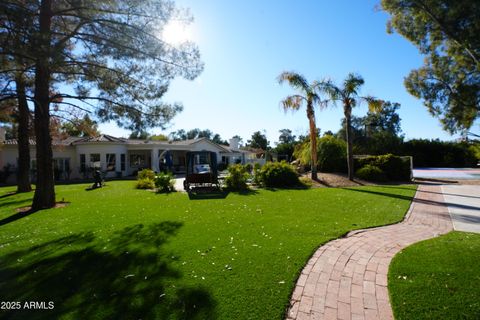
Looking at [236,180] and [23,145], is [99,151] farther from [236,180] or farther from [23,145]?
[236,180]

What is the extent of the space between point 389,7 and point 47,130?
12891mm

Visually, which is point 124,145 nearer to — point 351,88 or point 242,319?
point 351,88

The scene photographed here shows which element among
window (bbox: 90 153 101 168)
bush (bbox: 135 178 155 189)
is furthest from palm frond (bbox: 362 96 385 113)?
window (bbox: 90 153 101 168)

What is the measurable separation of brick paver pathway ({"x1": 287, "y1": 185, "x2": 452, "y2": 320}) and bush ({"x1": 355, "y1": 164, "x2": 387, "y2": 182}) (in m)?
9.94

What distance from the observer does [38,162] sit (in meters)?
10.8

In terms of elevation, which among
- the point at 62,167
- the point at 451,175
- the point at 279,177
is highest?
the point at 62,167

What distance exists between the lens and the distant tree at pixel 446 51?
844 centimetres

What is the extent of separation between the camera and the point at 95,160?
25984mm

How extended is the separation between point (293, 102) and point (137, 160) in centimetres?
2025

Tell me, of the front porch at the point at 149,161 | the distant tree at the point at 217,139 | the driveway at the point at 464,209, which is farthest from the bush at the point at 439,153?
the distant tree at the point at 217,139

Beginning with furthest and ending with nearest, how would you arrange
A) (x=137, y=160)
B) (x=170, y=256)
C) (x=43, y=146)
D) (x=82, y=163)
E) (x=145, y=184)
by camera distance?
(x=137, y=160) < (x=82, y=163) < (x=145, y=184) < (x=43, y=146) < (x=170, y=256)

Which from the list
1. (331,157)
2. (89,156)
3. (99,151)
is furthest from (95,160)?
(331,157)

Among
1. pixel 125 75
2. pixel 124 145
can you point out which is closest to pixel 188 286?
pixel 125 75

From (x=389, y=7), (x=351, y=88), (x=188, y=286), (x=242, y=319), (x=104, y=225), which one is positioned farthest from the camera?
(x=351, y=88)
